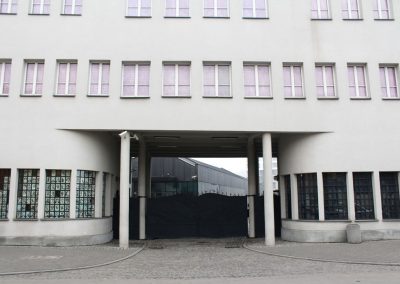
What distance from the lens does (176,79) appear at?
64.1ft

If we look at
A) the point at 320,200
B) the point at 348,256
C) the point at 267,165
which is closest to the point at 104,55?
the point at 267,165

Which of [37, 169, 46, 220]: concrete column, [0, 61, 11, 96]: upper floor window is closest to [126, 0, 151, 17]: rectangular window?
[0, 61, 11, 96]: upper floor window

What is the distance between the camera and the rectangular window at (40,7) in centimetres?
1989

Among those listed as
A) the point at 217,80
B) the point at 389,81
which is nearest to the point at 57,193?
the point at 217,80

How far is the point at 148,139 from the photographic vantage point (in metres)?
22.8

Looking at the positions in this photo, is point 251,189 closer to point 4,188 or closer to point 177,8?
point 177,8

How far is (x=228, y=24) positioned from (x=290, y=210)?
9333 mm

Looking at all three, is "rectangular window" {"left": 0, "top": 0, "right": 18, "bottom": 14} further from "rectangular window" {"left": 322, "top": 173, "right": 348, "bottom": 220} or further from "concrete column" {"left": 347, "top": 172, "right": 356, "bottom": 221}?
"concrete column" {"left": 347, "top": 172, "right": 356, "bottom": 221}

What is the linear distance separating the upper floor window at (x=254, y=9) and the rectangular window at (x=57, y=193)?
11.0 metres

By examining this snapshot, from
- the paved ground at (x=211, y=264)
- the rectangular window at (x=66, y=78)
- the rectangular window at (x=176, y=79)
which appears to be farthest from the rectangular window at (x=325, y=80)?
the rectangular window at (x=66, y=78)

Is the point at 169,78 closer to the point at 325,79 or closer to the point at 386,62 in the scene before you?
the point at 325,79

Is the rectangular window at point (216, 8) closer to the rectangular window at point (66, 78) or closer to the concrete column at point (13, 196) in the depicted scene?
the rectangular window at point (66, 78)

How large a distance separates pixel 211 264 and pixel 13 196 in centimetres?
958

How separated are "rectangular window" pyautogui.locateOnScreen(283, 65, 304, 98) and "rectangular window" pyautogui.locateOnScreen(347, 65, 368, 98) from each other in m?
2.38
